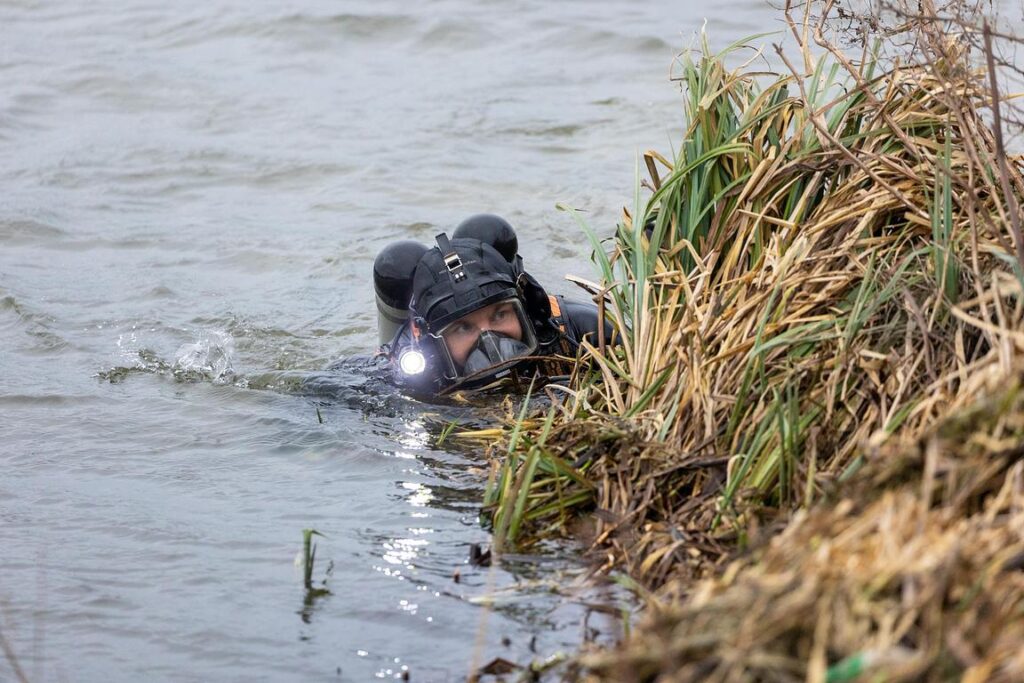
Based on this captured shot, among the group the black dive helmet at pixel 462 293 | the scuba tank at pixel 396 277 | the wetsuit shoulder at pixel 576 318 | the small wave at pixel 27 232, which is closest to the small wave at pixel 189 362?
the scuba tank at pixel 396 277

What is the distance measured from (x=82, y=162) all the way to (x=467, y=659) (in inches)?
333

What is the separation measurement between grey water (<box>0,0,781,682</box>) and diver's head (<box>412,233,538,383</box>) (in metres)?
0.22

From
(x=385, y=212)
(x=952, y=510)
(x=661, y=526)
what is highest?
(x=952, y=510)

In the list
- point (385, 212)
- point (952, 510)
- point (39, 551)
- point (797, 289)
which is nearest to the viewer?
point (952, 510)

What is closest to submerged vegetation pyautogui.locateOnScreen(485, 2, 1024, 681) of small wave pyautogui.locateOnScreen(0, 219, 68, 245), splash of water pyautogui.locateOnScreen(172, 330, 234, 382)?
splash of water pyautogui.locateOnScreen(172, 330, 234, 382)

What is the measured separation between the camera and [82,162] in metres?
10.3

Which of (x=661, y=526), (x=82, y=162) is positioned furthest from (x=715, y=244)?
(x=82, y=162)

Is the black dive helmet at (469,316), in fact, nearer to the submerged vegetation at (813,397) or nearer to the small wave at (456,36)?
the submerged vegetation at (813,397)

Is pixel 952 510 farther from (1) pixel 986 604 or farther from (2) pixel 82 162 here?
(2) pixel 82 162

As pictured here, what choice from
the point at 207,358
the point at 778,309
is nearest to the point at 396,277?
the point at 207,358

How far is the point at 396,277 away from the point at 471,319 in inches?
19.6

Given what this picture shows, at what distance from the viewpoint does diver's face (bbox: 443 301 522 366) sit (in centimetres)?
499

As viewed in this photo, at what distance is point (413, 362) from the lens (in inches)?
200

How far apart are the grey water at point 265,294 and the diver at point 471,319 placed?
0.19 m
